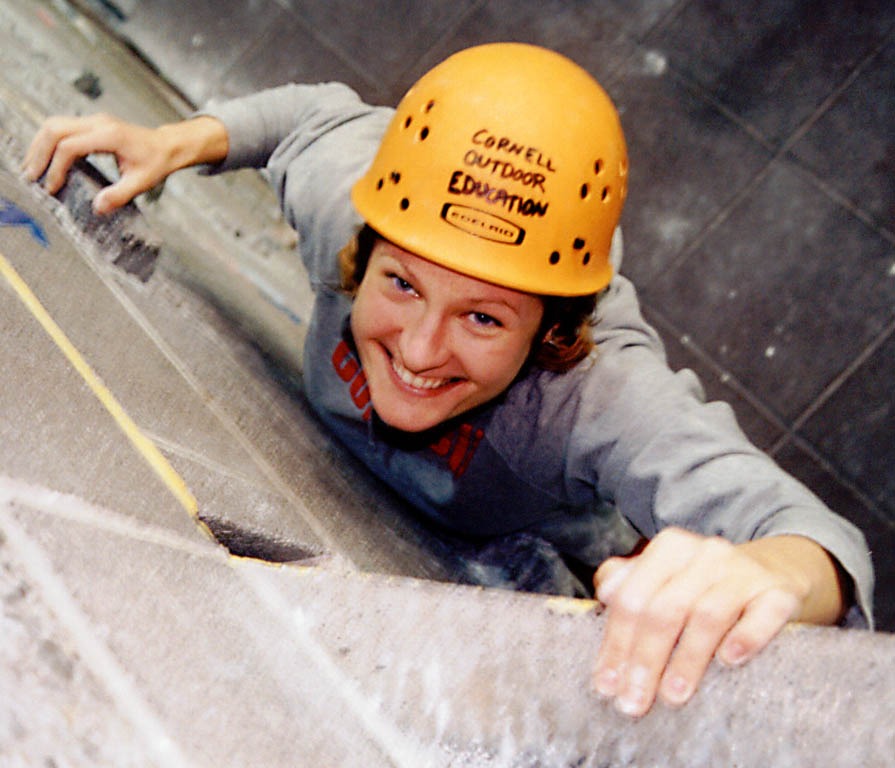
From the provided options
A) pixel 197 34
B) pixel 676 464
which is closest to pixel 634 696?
pixel 676 464

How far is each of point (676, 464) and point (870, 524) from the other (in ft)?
5.04

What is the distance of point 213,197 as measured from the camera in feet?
8.73

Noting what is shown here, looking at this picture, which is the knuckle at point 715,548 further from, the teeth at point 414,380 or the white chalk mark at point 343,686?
the teeth at point 414,380

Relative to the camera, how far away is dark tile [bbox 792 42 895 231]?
231 cm

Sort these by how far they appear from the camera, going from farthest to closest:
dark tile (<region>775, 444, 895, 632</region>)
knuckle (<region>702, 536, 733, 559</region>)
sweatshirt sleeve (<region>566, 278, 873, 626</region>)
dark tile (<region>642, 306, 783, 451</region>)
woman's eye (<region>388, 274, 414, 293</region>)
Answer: dark tile (<region>642, 306, 783, 451</region>), dark tile (<region>775, 444, 895, 632</region>), woman's eye (<region>388, 274, 414, 293</region>), sweatshirt sleeve (<region>566, 278, 873, 626</region>), knuckle (<region>702, 536, 733, 559</region>)

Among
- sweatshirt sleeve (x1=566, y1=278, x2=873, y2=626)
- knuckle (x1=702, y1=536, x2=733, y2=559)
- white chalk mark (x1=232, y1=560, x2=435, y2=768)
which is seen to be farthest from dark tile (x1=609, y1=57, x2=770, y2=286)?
white chalk mark (x1=232, y1=560, x2=435, y2=768)

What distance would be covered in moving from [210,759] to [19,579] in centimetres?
20

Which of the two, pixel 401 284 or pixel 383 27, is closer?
pixel 401 284

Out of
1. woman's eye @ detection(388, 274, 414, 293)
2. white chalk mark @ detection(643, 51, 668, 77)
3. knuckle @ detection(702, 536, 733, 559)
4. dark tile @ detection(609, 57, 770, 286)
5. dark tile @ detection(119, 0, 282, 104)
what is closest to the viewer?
A: knuckle @ detection(702, 536, 733, 559)

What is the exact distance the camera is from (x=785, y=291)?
Result: 2316 millimetres

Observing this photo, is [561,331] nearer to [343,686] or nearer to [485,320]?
[485,320]

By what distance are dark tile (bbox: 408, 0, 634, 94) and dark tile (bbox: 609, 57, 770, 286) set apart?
0.22 metres

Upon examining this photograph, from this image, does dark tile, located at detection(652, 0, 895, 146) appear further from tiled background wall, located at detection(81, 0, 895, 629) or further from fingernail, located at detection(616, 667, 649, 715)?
fingernail, located at detection(616, 667, 649, 715)

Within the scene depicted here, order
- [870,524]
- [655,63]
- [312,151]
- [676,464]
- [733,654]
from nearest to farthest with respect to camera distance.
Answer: [733,654], [676,464], [312,151], [870,524], [655,63]
